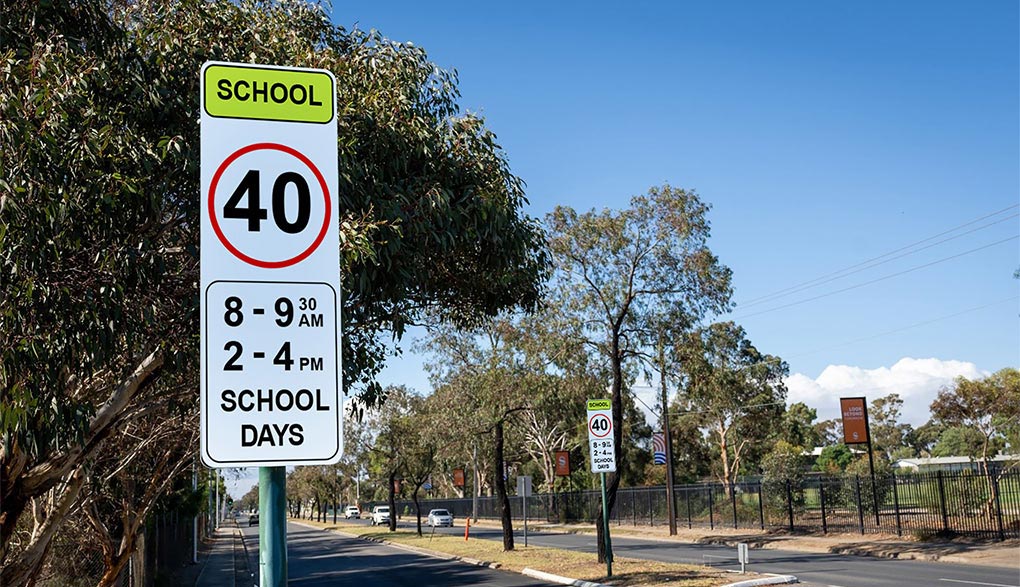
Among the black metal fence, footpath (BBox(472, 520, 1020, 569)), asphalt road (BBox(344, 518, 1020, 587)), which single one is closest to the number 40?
asphalt road (BBox(344, 518, 1020, 587))

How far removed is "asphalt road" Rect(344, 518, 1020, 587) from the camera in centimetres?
2222

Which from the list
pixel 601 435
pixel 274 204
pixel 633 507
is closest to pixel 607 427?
pixel 601 435

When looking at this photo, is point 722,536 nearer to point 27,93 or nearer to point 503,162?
point 503,162

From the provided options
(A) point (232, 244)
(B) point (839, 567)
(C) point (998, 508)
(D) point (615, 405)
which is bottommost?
(B) point (839, 567)

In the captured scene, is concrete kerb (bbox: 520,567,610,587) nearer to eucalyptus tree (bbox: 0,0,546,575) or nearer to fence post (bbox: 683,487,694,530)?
eucalyptus tree (bbox: 0,0,546,575)

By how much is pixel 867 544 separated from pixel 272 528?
33819 millimetres

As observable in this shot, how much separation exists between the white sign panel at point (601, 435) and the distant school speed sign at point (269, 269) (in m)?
20.6

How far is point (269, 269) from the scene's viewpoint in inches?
123

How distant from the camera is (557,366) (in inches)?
1169

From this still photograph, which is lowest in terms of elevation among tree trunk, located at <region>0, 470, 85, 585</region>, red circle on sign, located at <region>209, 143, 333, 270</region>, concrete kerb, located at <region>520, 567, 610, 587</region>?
concrete kerb, located at <region>520, 567, 610, 587</region>

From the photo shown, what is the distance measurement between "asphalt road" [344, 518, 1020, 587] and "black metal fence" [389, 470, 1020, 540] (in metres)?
4.73

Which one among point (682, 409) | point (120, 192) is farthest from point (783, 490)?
point (120, 192)

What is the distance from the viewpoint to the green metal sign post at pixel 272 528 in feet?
10.6

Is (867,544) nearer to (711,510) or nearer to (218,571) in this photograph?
(711,510)
